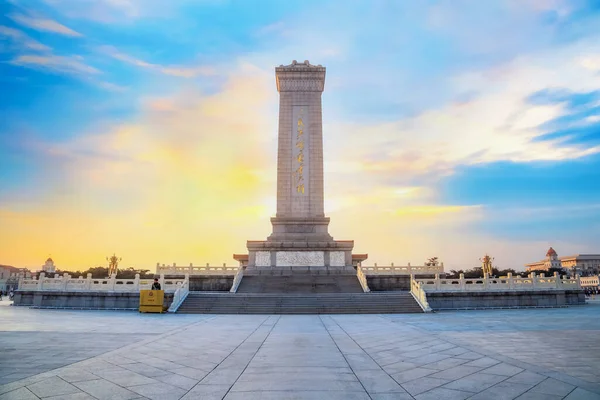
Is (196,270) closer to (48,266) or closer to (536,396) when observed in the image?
(536,396)

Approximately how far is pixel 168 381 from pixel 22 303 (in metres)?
22.6

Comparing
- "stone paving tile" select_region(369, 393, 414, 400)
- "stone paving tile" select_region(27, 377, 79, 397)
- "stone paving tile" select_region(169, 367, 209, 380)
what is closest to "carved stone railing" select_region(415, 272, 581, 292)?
"stone paving tile" select_region(169, 367, 209, 380)

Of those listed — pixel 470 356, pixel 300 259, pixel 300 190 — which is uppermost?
pixel 300 190

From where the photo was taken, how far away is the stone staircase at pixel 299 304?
19.6 m

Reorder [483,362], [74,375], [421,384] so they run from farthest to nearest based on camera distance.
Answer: [483,362] < [74,375] < [421,384]

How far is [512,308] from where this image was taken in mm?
21484

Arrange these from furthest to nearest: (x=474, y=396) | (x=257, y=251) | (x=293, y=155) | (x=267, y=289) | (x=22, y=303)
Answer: (x=293, y=155)
(x=257, y=251)
(x=267, y=289)
(x=22, y=303)
(x=474, y=396)

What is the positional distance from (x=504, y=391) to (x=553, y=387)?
30.6 inches

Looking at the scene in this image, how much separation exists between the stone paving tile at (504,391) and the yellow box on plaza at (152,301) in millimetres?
16753

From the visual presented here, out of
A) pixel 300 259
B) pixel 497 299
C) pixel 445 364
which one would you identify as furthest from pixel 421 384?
pixel 300 259

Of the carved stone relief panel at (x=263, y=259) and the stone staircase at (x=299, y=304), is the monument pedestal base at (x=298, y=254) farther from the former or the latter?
the stone staircase at (x=299, y=304)

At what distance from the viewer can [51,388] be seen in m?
5.50

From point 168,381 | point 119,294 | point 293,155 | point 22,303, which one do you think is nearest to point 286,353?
point 168,381

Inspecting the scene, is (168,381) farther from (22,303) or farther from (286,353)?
(22,303)
